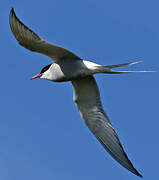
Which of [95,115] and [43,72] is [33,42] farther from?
[95,115]

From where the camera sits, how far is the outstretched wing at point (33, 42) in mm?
8312

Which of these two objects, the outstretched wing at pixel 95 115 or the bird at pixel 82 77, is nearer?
the bird at pixel 82 77

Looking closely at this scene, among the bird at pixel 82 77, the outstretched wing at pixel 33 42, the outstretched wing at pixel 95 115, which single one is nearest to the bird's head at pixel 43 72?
the bird at pixel 82 77

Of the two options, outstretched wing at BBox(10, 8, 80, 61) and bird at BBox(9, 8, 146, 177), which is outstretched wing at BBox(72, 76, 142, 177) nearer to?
bird at BBox(9, 8, 146, 177)

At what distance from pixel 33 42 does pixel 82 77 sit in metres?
1.54

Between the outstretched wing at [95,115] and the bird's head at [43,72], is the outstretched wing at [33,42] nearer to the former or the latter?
the bird's head at [43,72]

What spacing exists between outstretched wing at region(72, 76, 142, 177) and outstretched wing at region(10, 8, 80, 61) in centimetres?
112

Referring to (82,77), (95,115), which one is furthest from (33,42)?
(95,115)

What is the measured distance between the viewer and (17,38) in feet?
28.9

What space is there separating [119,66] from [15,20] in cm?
208

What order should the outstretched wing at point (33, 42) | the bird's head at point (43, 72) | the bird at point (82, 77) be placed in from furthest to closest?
the bird's head at point (43, 72)
the bird at point (82, 77)
the outstretched wing at point (33, 42)

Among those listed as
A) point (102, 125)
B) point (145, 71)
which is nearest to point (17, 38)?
point (145, 71)

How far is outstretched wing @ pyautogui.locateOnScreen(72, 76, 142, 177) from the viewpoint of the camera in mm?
10341

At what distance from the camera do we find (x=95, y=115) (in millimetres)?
10859
